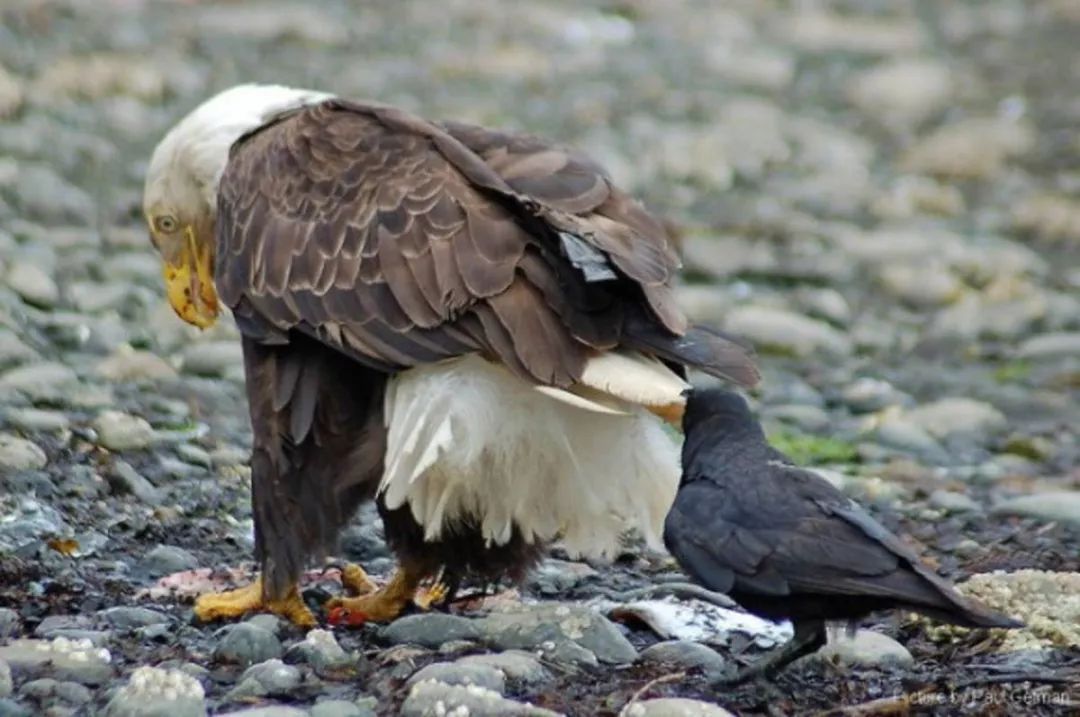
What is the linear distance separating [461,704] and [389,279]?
48.3 inches

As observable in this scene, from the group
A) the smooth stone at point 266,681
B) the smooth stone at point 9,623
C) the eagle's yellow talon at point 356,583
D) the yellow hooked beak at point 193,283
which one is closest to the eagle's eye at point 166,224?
the yellow hooked beak at point 193,283

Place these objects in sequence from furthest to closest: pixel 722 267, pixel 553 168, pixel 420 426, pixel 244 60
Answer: pixel 244 60
pixel 722 267
pixel 553 168
pixel 420 426

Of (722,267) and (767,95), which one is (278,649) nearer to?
(722,267)

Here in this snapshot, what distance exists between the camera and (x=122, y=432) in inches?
286

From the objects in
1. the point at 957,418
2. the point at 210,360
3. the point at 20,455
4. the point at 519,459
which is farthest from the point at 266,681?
the point at 957,418

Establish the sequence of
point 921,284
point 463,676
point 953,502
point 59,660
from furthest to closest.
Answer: point 921,284 → point 953,502 → point 59,660 → point 463,676

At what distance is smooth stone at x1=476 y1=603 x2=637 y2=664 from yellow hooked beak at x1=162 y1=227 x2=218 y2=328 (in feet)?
5.12

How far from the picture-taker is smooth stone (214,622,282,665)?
17.5 feet

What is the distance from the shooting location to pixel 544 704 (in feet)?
16.3

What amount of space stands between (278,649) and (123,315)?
12.5 ft

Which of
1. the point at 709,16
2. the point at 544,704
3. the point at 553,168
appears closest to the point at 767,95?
the point at 709,16

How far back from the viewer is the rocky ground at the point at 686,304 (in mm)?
5277

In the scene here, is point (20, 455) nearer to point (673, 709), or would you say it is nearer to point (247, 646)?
point (247, 646)

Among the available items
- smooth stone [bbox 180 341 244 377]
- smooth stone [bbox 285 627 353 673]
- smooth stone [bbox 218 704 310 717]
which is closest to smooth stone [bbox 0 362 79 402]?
smooth stone [bbox 180 341 244 377]
